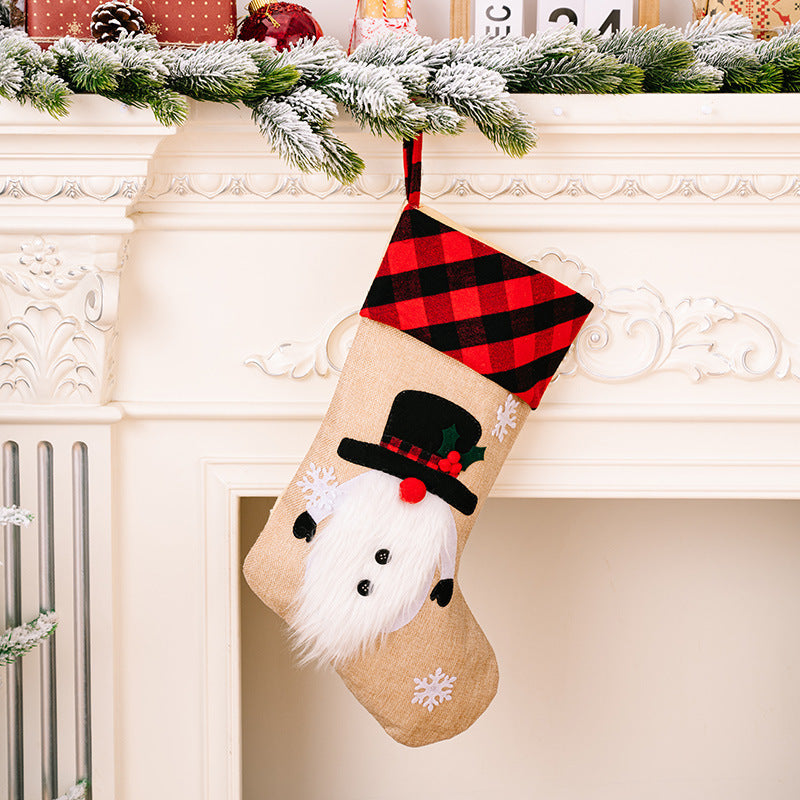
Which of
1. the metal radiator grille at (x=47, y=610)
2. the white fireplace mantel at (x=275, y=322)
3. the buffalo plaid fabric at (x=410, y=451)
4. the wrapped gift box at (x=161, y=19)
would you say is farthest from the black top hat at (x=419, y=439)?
the wrapped gift box at (x=161, y=19)

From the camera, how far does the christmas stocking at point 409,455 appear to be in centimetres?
84

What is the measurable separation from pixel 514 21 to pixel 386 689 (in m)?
0.85

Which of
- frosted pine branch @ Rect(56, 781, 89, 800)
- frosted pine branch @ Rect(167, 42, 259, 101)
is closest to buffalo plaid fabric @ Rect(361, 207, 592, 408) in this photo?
frosted pine branch @ Rect(167, 42, 259, 101)

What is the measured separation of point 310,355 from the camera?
36.5 inches

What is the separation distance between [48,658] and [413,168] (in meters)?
0.75

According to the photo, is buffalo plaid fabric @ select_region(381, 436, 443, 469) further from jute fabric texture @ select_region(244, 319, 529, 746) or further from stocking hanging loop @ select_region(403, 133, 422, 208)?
stocking hanging loop @ select_region(403, 133, 422, 208)

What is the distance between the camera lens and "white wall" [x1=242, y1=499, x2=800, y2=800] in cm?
129

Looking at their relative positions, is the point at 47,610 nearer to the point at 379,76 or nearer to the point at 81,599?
the point at 81,599

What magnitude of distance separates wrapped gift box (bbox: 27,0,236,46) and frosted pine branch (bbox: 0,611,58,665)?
0.67 metres

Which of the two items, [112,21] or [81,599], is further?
[81,599]

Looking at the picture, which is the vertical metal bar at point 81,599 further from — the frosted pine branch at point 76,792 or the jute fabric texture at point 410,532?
the jute fabric texture at point 410,532

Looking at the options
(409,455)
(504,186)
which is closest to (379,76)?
(504,186)

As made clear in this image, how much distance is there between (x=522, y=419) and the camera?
0.89m

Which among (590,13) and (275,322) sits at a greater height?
(590,13)
